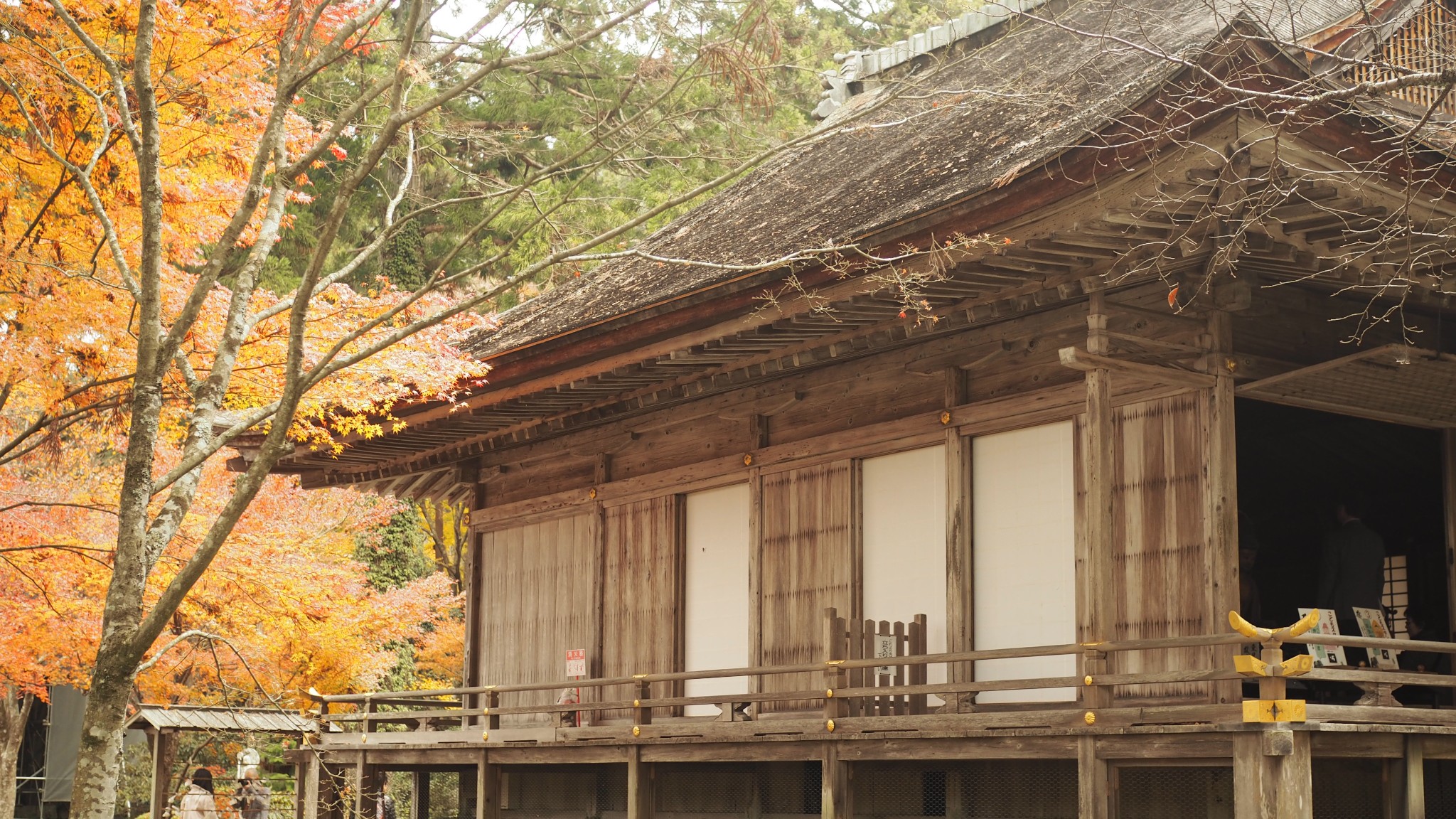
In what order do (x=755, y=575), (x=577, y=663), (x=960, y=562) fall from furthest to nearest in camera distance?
(x=577, y=663), (x=755, y=575), (x=960, y=562)

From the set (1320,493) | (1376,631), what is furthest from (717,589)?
(1320,493)

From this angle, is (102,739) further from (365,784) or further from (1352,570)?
(1352,570)

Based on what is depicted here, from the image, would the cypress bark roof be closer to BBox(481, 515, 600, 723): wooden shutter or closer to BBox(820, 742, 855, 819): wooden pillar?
BBox(481, 515, 600, 723): wooden shutter

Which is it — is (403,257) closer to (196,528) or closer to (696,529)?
(196,528)

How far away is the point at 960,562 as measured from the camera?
10406 millimetres

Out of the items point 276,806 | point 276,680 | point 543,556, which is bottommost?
point 276,806

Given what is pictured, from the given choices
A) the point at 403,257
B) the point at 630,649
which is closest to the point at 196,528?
the point at 630,649

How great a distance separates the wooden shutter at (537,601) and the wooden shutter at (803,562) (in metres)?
2.56

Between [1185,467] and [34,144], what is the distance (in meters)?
9.27

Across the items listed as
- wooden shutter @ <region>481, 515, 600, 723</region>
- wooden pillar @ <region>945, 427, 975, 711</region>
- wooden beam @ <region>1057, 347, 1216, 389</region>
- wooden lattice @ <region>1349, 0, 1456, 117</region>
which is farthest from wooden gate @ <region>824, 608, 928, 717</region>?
wooden lattice @ <region>1349, 0, 1456, 117</region>

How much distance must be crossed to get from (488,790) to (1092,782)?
7.07 m

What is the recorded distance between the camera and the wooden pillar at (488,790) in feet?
43.8

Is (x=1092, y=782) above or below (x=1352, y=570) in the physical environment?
below

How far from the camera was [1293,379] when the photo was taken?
908cm
